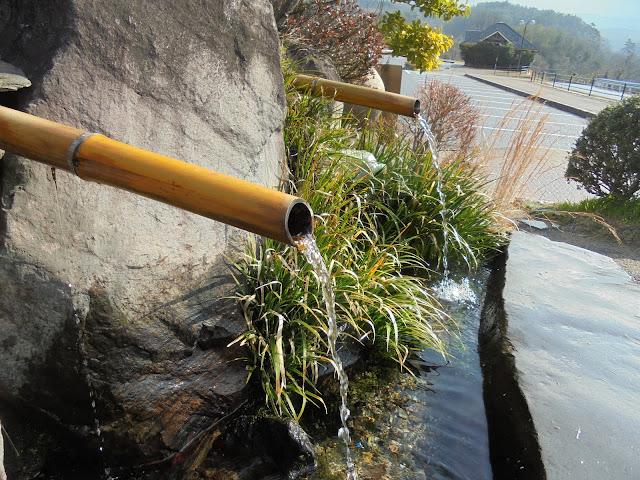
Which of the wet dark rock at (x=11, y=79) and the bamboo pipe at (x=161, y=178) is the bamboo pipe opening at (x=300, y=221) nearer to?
the bamboo pipe at (x=161, y=178)

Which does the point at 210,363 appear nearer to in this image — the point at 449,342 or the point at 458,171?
the point at 449,342

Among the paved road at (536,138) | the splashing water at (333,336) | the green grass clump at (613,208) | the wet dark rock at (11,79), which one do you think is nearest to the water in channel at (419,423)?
the splashing water at (333,336)

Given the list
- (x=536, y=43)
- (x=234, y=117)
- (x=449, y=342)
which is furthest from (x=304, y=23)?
(x=536, y=43)

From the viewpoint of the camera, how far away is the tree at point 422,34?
266 inches

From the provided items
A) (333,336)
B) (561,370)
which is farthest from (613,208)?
(333,336)

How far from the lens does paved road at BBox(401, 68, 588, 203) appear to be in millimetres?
6336

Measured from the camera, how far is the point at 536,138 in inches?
236

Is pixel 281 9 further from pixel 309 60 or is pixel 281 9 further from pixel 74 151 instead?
pixel 74 151

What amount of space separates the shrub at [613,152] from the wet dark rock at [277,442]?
20.6ft

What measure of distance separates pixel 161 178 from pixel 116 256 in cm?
79

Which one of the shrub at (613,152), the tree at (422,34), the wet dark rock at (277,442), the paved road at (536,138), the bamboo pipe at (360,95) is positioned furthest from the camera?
the shrub at (613,152)

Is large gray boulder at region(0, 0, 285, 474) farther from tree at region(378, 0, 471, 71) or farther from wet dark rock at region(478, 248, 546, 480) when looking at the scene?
tree at region(378, 0, 471, 71)

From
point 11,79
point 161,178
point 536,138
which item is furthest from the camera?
point 536,138

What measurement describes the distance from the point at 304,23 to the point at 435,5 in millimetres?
1752
